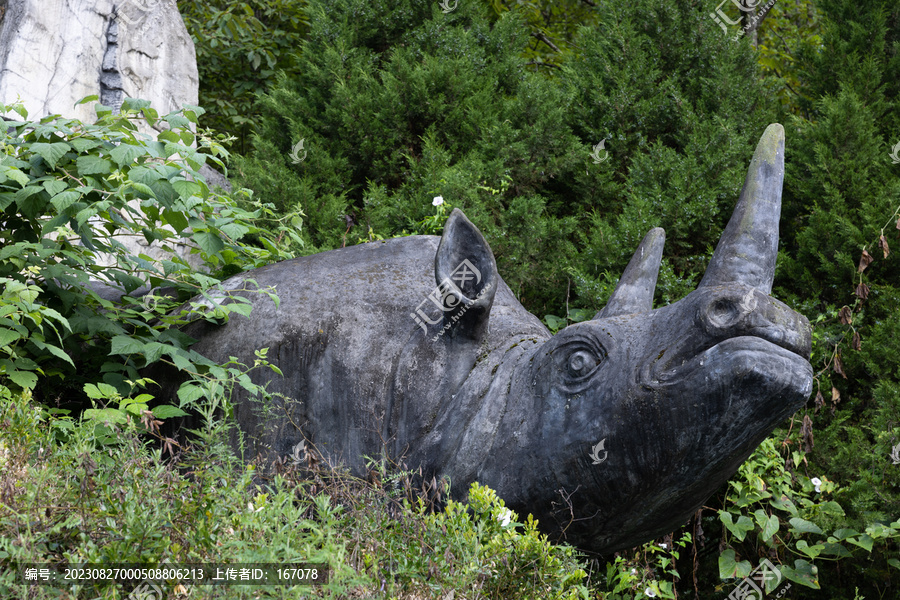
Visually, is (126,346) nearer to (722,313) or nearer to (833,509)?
(722,313)

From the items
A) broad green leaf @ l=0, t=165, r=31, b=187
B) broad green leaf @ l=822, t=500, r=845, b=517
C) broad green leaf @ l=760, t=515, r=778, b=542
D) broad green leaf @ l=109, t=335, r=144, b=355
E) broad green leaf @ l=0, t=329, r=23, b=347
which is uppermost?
broad green leaf @ l=0, t=165, r=31, b=187

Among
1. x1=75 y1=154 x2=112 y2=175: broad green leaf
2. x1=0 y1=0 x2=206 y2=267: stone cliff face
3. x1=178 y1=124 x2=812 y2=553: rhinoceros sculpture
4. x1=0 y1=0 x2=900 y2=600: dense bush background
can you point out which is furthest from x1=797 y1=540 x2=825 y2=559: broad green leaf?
x1=0 y1=0 x2=206 y2=267: stone cliff face

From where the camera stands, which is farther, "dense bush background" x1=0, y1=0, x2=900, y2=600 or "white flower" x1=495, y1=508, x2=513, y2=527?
"dense bush background" x1=0, y1=0, x2=900, y2=600

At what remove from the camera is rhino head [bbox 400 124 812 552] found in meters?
2.58

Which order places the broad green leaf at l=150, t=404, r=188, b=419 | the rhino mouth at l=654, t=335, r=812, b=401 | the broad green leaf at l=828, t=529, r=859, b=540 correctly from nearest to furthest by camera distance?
the rhino mouth at l=654, t=335, r=812, b=401 → the broad green leaf at l=150, t=404, r=188, b=419 → the broad green leaf at l=828, t=529, r=859, b=540

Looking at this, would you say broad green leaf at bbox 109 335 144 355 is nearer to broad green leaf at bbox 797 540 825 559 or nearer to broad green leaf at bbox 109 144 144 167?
broad green leaf at bbox 109 144 144 167

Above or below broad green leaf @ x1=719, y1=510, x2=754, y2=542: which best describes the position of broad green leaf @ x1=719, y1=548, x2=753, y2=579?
below

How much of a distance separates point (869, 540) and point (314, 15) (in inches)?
239

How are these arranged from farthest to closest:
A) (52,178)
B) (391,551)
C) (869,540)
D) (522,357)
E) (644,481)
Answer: (869,540) < (52,178) < (522,357) < (644,481) < (391,551)

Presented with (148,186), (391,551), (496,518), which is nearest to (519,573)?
(496,518)

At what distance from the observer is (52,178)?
11.8 ft

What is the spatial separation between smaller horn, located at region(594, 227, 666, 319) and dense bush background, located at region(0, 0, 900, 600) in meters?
1.40

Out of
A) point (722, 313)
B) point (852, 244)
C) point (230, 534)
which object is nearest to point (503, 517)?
point (230, 534)

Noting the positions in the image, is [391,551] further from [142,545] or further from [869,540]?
[869,540]
